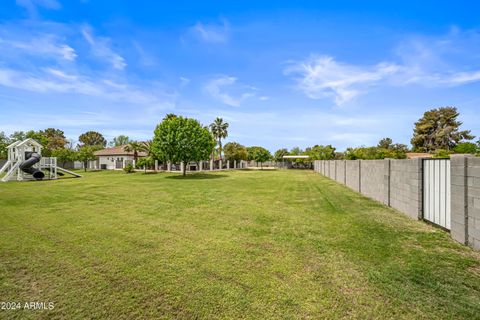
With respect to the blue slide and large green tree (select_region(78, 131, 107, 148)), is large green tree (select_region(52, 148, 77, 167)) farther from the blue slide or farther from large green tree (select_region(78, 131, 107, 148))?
large green tree (select_region(78, 131, 107, 148))

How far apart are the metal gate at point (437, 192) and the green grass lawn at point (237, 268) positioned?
354 mm

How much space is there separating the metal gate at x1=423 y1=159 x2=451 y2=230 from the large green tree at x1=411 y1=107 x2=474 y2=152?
160 feet

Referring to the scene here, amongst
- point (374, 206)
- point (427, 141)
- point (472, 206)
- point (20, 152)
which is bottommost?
point (374, 206)

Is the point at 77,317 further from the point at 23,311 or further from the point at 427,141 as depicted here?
the point at 427,141

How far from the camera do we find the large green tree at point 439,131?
1764 inches

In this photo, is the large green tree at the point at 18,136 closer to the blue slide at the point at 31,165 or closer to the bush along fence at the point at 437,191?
the blue slide at the point at 31,165

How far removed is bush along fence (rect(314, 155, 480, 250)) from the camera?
4.60 meters

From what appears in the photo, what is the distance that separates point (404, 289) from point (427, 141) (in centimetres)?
5811

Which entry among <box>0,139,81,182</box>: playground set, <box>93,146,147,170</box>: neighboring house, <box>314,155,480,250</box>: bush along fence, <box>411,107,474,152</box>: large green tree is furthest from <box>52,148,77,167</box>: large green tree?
<box>411,107,474,152</box>: large green tree

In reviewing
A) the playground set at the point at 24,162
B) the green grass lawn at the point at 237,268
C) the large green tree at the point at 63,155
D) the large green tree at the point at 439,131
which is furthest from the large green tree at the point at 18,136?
the large green tree at the point at 439,131

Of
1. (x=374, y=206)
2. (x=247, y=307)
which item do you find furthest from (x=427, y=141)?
(x=247, y=307)

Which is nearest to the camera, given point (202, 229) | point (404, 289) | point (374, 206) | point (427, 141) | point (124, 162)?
point (404, 289)

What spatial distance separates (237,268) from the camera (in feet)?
12.4

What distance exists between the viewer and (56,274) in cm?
362
